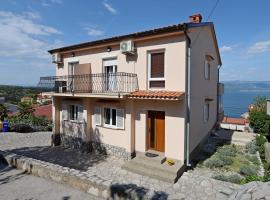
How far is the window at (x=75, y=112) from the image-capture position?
16.0 meters

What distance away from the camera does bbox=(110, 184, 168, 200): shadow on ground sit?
650cm

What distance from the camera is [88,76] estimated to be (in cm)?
1477

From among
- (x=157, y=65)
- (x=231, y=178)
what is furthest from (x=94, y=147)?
(x=231, y=178)

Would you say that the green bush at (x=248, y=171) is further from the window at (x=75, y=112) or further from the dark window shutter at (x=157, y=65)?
the window at (x=75, y=112)

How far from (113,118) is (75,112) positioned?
165 inches

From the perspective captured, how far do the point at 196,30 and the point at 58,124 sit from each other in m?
13.4

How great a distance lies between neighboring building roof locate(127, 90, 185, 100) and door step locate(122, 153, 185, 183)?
3597mm

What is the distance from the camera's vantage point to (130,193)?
6.73 metres

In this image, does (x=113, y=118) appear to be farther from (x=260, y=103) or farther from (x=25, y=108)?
(x=25, y=108)

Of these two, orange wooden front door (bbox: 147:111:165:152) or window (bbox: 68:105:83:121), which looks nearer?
orange wooden front door (bbox: 147:111:165:152)

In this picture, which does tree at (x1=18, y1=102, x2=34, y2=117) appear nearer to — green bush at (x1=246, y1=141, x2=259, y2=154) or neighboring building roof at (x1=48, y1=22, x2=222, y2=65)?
neighboring building roof at (x1=48, y1=22, x2=222, y2=65)

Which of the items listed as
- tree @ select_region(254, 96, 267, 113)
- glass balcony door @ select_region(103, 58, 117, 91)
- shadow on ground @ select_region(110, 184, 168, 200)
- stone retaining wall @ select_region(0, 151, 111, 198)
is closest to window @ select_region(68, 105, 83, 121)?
glass balcony door @ select_region(103, 58, 117, 91)

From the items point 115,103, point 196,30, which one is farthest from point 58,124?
point 196,30

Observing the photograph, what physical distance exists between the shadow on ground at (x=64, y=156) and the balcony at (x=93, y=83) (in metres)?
4.61
